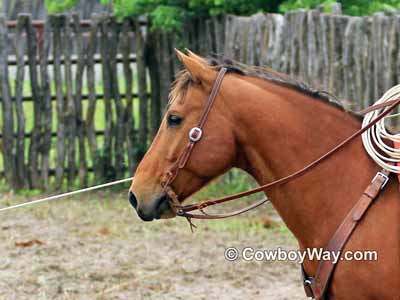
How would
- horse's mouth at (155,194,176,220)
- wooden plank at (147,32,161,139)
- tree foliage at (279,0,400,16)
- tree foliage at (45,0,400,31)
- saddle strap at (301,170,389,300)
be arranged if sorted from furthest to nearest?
wooden plank at (147,32,161,139) < tree foliage at (45,0,400,31) < tree foliage at (279,0,400,16) < horse's mouth at (155,194,176,220) < saddle strap at (301,170,389,300)

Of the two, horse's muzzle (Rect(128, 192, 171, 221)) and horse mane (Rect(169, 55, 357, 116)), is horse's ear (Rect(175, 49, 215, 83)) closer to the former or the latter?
horse mane (Rect(169, 55, 357, 116))

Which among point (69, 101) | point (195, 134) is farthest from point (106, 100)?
point (195, 134)

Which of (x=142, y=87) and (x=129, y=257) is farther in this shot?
(x=142, y=87)

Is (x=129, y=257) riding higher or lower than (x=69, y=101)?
lower

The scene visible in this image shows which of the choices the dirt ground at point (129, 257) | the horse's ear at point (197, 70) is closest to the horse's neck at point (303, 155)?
the horse's ear at point (197, 70)

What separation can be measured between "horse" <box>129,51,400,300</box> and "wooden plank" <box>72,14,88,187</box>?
23.8ft

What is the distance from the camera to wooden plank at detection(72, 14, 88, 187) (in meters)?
11.5

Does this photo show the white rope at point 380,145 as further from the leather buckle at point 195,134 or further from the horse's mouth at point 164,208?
the horse's mouth at point 164,208

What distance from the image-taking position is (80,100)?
1158 centimetres

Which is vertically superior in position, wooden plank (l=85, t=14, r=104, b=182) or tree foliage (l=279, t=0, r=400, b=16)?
tree foliage (l=279, t=0, r=400, b=16)

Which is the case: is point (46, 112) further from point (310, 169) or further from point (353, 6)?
point (310, 169)

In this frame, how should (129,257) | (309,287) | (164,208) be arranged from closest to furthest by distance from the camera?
1. (309,287)
2. (164,208)
3. (129,257)

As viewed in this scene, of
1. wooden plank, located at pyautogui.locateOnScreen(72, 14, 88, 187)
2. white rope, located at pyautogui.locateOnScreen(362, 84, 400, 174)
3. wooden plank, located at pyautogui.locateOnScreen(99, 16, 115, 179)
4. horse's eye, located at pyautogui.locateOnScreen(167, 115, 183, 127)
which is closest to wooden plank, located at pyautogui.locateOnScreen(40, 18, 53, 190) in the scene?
wooden plank, located at pyautogui.locateOnScreen(72, 14, 88, 187)

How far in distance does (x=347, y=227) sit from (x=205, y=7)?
24.3 feet
